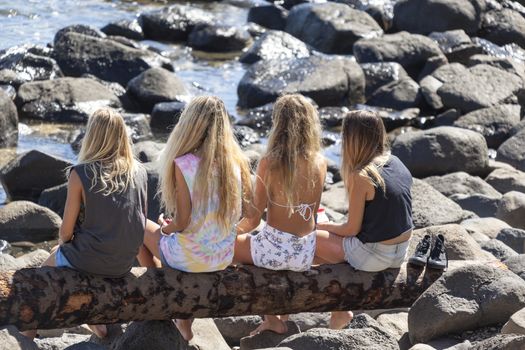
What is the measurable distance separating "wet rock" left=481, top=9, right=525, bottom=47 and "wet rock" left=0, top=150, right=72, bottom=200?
40.1 feet

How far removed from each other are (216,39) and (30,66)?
480 cm

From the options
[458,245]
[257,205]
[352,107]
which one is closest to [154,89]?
[352,107]

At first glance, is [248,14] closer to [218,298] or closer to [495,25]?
[495,25]

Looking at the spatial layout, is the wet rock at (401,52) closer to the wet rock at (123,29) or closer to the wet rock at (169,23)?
the wet rock at (169,23)

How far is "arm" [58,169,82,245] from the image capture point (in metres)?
5.94

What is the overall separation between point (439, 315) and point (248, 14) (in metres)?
17.3

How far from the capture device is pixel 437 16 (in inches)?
Result: 843

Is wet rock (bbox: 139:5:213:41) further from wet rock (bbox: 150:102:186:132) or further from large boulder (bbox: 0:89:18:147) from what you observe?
large boulder (bbox: 0:89:18:147)

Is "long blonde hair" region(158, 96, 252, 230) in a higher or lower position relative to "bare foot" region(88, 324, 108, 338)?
higher

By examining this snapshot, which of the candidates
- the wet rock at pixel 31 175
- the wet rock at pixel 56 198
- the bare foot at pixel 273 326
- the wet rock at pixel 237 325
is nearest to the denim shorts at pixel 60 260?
the bare foot at pixel 273 326

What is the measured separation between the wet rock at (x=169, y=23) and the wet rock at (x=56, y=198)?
10.1 m

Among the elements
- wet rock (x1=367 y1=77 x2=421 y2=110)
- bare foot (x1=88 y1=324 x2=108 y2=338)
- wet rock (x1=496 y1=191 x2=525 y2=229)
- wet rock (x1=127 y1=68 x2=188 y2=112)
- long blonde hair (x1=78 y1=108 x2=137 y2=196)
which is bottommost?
wet rock (x1=367 y1=77 x2=421 y2=110)

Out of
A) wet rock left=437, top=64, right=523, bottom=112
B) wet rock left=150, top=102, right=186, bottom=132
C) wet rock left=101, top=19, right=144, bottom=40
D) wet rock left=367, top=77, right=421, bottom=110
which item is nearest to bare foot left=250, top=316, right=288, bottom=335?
wet rock left=150, top=102, right=186, bottom=132

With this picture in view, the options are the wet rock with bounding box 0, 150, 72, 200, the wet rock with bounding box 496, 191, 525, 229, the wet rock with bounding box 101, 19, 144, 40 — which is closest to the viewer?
the wet rock with bounding box 496, 191, 525, 229
